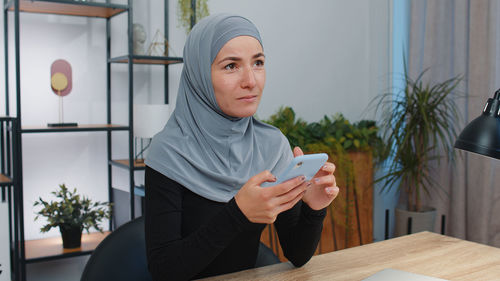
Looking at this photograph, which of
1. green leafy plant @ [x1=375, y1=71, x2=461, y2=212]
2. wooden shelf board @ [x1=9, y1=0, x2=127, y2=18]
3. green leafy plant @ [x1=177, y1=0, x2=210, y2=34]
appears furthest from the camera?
green leafy plant @ [x1=375, y1=71, x2=461, y2=212]

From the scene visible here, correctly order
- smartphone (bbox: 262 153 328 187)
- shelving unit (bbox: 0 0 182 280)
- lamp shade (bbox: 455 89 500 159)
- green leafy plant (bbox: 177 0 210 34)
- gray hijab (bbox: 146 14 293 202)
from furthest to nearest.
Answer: green leafy plant (bbox: 177 0 210 34), shelving unit (bbox: 0 0 182 280), gray hijab (bbox: 146 14 293 202), lamp shade (bbox: 455 89 500 159), smartphone (bbox: 262 153 328 187)

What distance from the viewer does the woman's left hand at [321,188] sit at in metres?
1.14

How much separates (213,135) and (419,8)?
272cm

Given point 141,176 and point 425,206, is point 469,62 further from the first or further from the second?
point 141,176

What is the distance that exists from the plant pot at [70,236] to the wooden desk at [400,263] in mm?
1599

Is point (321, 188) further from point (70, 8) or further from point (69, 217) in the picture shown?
point (70, 8)

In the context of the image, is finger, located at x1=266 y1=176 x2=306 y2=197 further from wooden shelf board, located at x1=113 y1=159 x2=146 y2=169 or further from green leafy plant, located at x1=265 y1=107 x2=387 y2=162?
green leafy plant, located at x1=265 y1=107 x2=387 y2=162

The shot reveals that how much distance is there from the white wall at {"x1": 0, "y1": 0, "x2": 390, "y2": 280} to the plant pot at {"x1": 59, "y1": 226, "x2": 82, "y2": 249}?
0.96ft

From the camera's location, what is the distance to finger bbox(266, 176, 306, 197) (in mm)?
1006

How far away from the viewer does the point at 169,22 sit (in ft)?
10.1

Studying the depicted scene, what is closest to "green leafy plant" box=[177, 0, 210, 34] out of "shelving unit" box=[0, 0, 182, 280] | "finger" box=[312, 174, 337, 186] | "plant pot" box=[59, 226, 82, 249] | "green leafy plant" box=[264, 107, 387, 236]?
"shelving unit" box=[0, 0, 182, 280]

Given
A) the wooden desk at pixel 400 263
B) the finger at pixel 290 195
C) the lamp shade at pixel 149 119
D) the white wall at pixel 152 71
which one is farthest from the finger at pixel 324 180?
the white wall at pixel 152 71

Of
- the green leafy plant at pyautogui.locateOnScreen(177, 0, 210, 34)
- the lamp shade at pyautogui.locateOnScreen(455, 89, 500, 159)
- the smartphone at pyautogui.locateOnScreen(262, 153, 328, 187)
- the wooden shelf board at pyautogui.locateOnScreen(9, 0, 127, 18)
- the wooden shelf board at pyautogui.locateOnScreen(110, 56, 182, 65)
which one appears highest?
the green leafy plant at pyautogui.locateOnScreen(177, 0, 210, 34)

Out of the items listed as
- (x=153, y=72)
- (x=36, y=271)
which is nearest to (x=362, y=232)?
(x=153, y=72)
